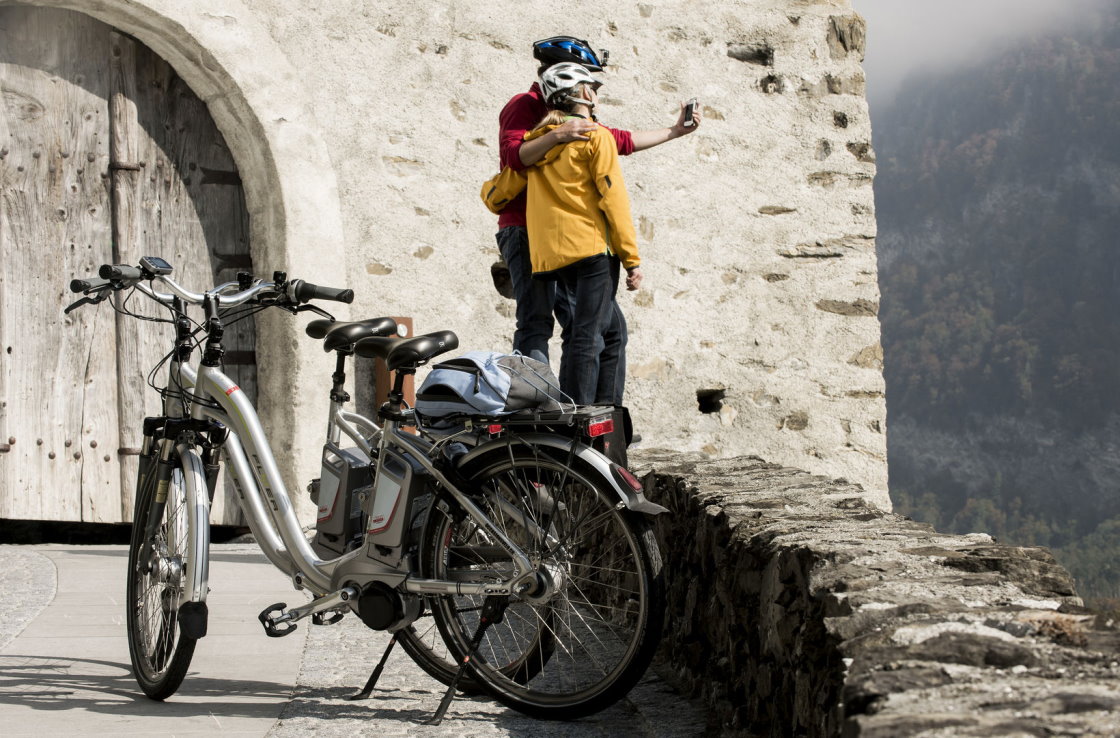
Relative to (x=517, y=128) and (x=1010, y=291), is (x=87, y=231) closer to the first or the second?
(x=517, y=128)

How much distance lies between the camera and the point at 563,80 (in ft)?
12.9

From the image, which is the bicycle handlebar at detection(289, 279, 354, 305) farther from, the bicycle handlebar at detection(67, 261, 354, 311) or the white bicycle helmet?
the white bicycle helmet

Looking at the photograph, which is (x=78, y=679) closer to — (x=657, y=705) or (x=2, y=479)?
(x=657, y=705)

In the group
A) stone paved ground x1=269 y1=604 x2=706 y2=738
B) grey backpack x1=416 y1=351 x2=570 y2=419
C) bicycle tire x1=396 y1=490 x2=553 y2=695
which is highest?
grey backpack x1=416 y1=351 x2=570 y2=419

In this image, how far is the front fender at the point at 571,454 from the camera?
96.9 inches

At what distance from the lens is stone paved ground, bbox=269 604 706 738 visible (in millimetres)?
2598

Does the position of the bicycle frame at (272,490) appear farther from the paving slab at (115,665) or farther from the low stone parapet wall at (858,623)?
the low stone parapet wall at (858,623)

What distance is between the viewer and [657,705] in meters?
2.86

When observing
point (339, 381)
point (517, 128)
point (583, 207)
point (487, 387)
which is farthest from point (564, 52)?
point (487, 387)

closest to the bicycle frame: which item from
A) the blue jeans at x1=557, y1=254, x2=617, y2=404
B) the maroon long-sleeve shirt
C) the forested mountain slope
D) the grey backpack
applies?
the grey backpack

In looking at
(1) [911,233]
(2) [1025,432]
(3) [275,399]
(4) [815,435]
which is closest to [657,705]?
(3) [275,399]

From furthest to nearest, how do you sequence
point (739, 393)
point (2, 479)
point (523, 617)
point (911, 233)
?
1. point (911, 233)
2. point (739, 393)
3. point (2, 479)
4. point (523, 617)

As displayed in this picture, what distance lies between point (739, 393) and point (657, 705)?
9.73ft

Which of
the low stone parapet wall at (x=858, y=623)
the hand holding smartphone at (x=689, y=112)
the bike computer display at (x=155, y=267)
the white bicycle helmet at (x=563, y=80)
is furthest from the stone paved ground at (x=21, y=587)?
the hand holding smartphone at (x=689, y=112)
